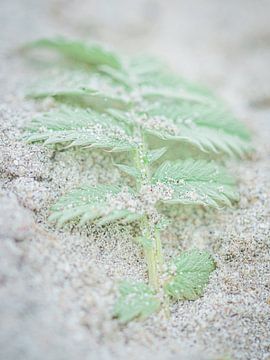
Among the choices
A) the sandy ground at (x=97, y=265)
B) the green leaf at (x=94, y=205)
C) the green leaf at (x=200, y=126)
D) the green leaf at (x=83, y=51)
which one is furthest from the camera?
the green leaf at (x=83, y=51)

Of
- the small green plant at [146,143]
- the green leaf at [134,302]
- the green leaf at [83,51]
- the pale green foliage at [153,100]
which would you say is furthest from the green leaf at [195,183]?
the green leaf at [83,51]

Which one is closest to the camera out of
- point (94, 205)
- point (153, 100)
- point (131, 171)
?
point (94, 205)

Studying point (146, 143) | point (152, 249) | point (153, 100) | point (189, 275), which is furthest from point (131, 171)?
point (153, 100)

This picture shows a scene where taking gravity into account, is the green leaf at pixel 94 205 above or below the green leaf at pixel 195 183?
below

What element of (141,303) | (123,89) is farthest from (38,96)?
(141,303)

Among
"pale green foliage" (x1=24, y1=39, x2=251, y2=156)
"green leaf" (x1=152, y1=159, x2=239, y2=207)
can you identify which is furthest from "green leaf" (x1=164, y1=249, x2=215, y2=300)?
"pale green foliage" (x1=24, y1=39, x2=251, y2=156)

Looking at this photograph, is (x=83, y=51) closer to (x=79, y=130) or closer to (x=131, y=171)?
(x=79, y=130)

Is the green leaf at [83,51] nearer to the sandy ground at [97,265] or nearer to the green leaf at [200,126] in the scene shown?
the sandy ground at [97,265]

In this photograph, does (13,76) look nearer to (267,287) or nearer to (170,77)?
(170,77)
